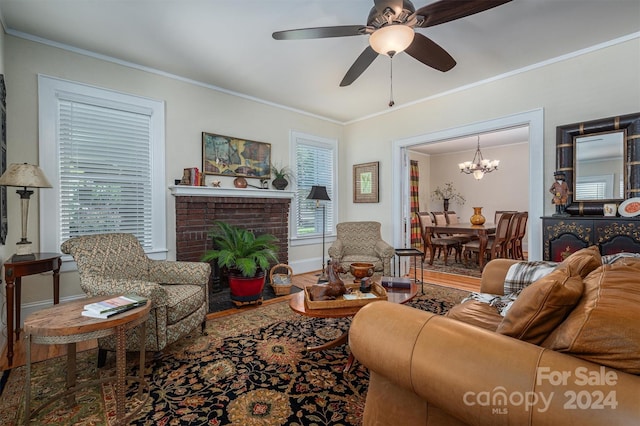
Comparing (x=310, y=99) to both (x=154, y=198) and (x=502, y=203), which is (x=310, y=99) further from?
(x=502, y=203)

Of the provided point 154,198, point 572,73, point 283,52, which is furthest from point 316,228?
point 572,73

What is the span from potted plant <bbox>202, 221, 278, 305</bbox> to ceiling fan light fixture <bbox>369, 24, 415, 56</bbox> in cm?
223

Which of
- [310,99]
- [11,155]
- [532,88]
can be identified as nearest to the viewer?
[11,155]

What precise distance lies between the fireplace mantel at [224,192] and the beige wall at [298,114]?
0.71ft

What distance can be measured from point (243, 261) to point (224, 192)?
3.73ft

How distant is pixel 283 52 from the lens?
3.05m

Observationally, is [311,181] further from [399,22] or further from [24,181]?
[24,181]

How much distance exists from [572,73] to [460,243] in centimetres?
331

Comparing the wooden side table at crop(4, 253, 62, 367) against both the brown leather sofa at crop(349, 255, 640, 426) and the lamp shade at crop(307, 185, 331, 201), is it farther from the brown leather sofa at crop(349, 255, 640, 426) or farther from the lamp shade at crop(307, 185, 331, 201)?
the lamp shade at crop(307, 185, 331, 201)

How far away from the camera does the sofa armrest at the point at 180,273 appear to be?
2545 millimetres

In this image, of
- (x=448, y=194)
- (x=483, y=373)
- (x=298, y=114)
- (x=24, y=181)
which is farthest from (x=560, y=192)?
(x=448, y=194)

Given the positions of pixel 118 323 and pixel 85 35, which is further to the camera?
pixel 85 35

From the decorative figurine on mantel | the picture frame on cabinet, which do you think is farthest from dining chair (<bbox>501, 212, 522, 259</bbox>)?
the picture frame on cabinet

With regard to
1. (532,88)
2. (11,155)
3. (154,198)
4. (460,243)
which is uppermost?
(532,88)
